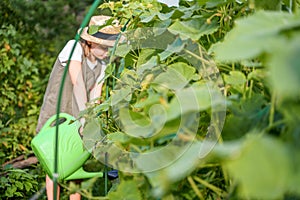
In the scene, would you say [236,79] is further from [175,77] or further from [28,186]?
[28,186]

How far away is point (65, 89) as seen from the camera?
3.64 meters

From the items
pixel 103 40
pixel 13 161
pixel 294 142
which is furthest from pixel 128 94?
pixel 13 161

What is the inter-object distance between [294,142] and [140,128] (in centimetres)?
35

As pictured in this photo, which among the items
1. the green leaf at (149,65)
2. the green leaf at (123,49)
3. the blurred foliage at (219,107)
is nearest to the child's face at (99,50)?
the green leaf at (123,49)

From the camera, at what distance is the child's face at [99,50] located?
3.40m

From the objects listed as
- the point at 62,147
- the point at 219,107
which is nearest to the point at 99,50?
the point at 62,147

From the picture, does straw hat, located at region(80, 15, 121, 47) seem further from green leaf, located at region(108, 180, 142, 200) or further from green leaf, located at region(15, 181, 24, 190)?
green leaf, located at region(108, 180, 142, 200)

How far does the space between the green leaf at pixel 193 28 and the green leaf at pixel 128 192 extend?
318 millimetres

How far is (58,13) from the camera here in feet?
20.1

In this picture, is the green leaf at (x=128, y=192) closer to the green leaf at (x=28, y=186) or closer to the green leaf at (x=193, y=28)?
the green leaf at (x=193, y=28)

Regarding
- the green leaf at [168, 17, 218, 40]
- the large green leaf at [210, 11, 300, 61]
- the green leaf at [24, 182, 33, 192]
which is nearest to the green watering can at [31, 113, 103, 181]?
the green leaf at [24, 182, 33, 192]

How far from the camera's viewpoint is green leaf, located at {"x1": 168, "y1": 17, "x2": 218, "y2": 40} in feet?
4.08

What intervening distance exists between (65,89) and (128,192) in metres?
2.56

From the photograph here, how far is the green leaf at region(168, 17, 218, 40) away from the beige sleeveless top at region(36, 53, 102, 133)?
2.14 meters
